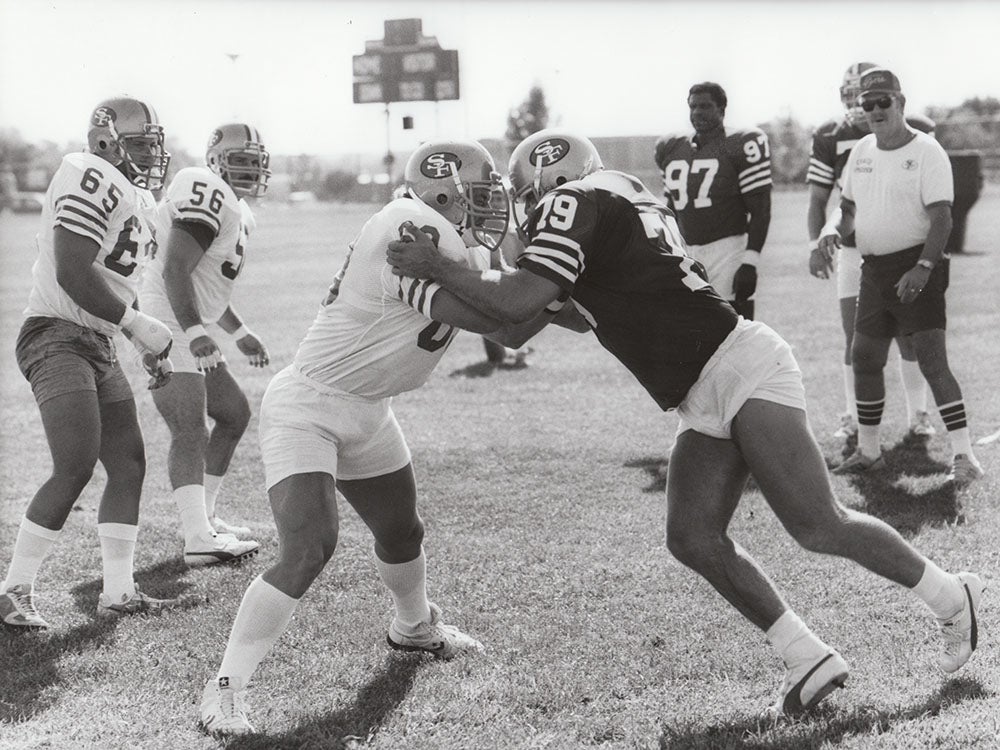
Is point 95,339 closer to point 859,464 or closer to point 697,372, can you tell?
point 697,372

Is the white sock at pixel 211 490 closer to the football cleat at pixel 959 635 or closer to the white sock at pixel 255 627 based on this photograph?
the white sock at pixel 255 627

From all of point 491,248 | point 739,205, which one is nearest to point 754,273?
point 739,205

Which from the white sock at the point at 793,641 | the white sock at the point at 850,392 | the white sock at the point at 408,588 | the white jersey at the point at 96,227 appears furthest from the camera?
the white sock at the point at 850,392

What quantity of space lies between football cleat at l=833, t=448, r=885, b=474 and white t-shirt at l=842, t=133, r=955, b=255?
1259 millimetres

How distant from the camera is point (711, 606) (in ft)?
15.9

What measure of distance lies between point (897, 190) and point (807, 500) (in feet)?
11.4

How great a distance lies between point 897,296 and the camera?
6773 mm

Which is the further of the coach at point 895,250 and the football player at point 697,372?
the coach at point 895,250

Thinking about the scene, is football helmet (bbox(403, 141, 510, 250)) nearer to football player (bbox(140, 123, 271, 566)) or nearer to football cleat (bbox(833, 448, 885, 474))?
football player (bbox(140, 123, 271, 566))

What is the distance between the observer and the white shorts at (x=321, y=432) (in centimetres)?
393

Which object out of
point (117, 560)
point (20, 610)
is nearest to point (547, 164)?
point (117, 560)

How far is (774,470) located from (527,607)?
5.12 ft

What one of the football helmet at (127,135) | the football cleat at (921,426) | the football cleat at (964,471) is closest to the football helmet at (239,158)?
the football helmet at (127,135)

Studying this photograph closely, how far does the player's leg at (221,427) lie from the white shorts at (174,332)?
0.29 meters
